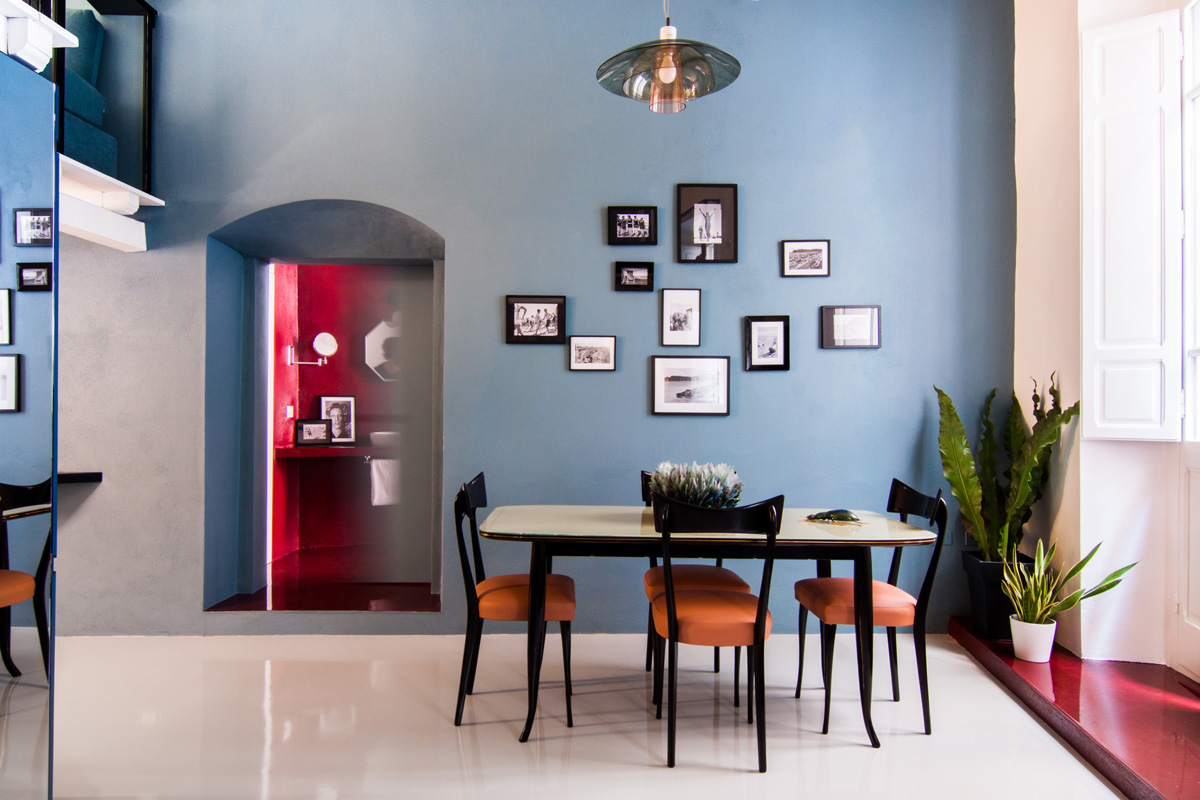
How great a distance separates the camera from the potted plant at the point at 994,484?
3535 mm

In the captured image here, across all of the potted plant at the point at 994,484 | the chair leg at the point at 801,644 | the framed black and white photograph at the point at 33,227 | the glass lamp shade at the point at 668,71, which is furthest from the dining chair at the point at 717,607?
the framed black and white photograph at the point at 33,227

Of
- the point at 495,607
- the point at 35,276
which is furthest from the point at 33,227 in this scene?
the point at 495,607

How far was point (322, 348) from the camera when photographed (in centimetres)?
478

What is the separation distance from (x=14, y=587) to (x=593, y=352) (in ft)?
8.85

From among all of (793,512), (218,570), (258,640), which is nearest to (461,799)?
(793,512)

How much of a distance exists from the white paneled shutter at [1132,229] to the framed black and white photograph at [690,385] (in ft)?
5.75

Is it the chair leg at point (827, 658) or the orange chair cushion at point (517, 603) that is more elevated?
the orange chair cushion at point (517, 603)

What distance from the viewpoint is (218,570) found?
13.6 feet

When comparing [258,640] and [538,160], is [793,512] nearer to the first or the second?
[538,160]

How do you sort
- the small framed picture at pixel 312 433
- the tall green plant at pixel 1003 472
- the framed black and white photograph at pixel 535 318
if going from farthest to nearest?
1. the small framed picture at pixel 312 433
2. the framed black and white photograph at pixel 535 318
3. the tall green plant at pixel 1003 472

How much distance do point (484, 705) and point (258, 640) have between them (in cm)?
163

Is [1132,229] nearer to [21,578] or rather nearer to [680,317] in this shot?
[680,317]

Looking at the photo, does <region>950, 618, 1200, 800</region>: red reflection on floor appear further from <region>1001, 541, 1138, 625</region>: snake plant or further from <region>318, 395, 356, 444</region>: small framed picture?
<region>318, 395, 356, 444</region>: small framed picture

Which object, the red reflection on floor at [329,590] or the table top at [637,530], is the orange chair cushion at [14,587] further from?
the red reflection on floor at [329,590]
